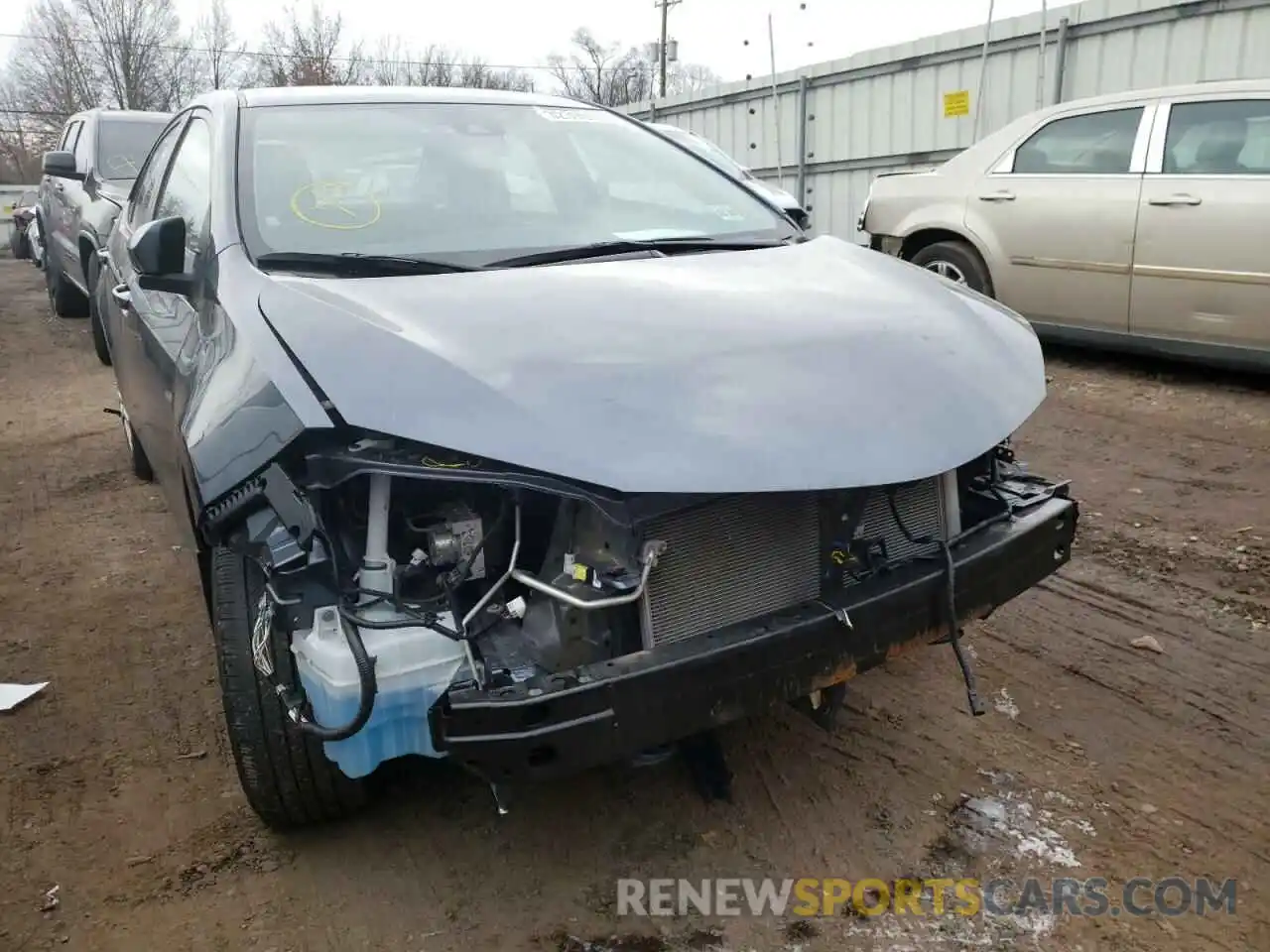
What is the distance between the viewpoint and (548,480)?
6.31 ft

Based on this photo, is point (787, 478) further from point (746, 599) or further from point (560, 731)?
point (560, 731)

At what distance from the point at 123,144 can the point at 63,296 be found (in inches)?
119

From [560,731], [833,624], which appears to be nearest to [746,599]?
[833,624]

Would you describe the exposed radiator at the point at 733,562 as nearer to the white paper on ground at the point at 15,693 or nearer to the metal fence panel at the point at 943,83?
the white paper on ground at the point at 15,693

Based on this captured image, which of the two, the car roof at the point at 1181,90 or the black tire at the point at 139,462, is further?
the car roof at the point at 1181,90

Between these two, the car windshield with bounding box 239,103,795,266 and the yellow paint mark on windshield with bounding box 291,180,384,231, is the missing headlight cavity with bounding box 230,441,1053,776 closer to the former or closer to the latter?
the car windshield with bounding box 239,103,795,266

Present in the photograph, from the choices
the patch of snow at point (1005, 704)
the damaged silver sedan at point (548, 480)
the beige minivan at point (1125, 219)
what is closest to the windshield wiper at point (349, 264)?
the damaged silver sedan at point (548, 480)

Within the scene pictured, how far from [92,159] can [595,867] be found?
7.12 meters

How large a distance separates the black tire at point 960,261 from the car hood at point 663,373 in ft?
15.0

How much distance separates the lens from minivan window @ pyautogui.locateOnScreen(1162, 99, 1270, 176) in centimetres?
559

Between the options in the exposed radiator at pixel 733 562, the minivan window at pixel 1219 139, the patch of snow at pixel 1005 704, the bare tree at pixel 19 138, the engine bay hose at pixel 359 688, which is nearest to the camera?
the engine bay hose at pixel 359 688

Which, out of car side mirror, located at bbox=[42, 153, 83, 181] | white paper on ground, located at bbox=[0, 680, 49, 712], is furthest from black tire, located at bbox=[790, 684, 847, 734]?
car side mirror, located at bbox=[42, 153, 83, 181]

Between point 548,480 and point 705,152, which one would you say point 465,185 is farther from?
point 705,152

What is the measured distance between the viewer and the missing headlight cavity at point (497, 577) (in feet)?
6.33
